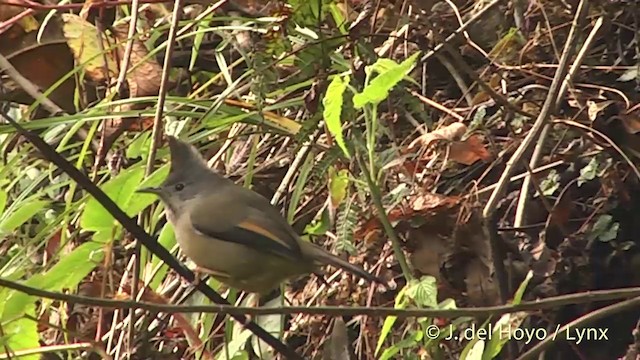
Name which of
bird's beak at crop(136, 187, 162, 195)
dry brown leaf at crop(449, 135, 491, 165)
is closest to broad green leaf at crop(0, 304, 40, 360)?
bird's beak at crop(136, 187, 162, 195)

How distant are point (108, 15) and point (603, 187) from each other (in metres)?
1.68

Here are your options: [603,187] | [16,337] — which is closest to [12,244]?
[16,337]

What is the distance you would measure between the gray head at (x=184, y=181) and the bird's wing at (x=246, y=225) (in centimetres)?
5

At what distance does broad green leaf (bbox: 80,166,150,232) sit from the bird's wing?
316mm

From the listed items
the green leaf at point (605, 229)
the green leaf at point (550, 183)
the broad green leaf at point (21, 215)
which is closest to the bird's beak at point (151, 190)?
the broad green leaf at point (21, 215)

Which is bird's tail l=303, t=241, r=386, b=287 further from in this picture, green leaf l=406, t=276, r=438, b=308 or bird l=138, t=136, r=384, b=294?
green leaf l=406, t=276, r=438, b=308

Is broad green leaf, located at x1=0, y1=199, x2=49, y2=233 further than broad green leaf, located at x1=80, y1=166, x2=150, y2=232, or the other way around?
broad green leaf, located at x1=0, y1=199, x2=49, y2=233

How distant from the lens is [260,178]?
124 inches

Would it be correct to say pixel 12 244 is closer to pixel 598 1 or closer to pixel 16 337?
pixel 16 337

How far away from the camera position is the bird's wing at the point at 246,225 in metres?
2.40

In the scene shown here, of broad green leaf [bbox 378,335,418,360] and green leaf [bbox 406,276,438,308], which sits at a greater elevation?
green leaf [bbox 406,276,438,308]

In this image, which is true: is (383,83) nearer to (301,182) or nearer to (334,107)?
(334,107)

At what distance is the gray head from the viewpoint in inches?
102

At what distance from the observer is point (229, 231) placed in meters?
2.52
